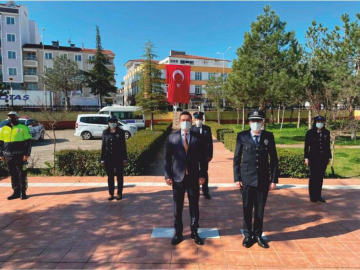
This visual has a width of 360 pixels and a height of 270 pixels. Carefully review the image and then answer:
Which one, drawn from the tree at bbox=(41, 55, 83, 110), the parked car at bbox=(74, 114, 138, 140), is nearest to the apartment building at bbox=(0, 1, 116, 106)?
the tree at bbox=(41, 55, 83, 110)

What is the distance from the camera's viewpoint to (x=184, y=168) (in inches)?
138

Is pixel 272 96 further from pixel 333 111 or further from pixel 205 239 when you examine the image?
pixel 205 239

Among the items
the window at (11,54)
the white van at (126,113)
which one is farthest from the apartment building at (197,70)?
the white van at (126,113)

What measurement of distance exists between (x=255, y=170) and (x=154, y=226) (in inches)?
73.0

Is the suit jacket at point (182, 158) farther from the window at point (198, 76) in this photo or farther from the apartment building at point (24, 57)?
the window at point (198, 76)

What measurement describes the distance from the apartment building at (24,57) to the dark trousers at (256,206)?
40.5 meters

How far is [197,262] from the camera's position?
314cm

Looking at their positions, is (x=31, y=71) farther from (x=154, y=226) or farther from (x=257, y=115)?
(x=257, y=115)

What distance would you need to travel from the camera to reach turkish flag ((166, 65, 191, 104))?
14.5 m

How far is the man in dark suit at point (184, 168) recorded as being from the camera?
354 centimetres

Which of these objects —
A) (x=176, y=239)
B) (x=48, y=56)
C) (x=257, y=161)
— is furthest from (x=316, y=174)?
(x=48, y=56)

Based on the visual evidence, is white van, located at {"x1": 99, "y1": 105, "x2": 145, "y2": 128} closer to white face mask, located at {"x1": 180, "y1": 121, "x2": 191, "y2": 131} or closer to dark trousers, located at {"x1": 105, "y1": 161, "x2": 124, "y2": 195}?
dark trousers, located at {"x1": 105, "y1": 161, "x2": 124, "y2": 195}

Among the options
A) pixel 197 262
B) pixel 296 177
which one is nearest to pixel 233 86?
pixel 296 177

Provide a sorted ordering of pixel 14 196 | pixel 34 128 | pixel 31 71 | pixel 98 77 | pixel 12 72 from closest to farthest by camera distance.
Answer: pixel 14 196, pixel 34 128, pixel 98 77, pixel 12 72, pixel 31 71
